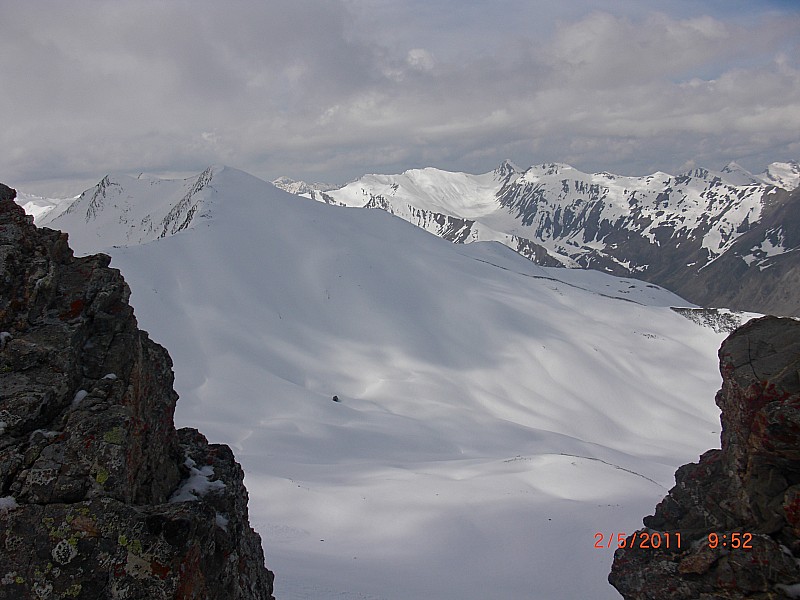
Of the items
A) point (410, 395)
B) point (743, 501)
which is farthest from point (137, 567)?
point (410, 395)

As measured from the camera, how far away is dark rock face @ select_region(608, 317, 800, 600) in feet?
35.9

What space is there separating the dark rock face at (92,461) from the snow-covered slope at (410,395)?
7.64 m

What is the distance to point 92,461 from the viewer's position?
766 cm

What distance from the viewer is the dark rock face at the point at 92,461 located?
7.10 m

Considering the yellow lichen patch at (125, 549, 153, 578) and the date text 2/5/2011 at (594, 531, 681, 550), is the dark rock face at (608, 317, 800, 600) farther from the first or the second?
the yellow lichen patch at (125, 549, 153, 578)

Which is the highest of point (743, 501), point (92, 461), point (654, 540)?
point (743, 501)

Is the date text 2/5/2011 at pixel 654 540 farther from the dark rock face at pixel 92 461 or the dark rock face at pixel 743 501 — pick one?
the dark rock face at pixel 92 461

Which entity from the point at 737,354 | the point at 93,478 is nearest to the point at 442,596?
the point at 737,354

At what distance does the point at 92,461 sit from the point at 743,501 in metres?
12.0

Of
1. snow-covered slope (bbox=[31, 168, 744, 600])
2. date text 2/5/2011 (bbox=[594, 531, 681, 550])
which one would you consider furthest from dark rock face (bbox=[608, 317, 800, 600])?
snow-covered slope (bbox=[31, 168, 744, 600])

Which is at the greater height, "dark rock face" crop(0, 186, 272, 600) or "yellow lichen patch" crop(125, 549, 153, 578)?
Answer: "dark rock face" crop(0, 186, 272, 600)

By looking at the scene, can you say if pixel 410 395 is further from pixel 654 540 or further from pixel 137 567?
pixel 137 567

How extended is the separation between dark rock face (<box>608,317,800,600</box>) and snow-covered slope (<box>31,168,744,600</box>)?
6847 millimetres

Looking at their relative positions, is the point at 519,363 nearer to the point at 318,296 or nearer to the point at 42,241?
the point at 318,296
